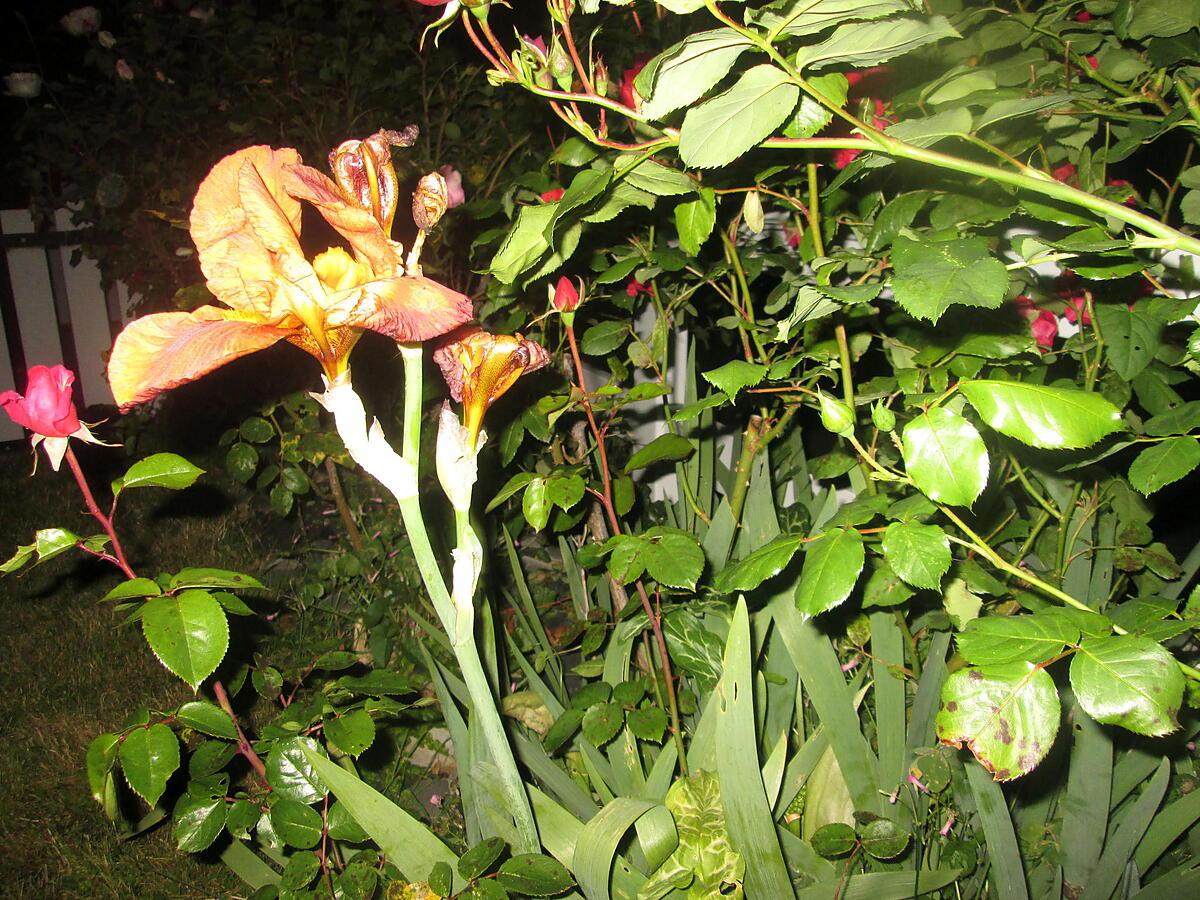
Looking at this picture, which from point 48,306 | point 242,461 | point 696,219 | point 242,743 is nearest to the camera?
point 696,219

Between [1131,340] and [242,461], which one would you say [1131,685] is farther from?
[242,461]

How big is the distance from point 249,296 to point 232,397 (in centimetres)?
237

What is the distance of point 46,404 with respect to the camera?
34.3 inches

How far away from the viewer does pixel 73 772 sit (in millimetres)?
1935

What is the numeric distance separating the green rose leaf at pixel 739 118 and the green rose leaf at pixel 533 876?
2.40ft

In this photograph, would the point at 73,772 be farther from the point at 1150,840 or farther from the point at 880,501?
the point at 1150,840

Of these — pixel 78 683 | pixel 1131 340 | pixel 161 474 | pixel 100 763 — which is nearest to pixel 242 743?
pixel 100 763

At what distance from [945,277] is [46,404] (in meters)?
0.92

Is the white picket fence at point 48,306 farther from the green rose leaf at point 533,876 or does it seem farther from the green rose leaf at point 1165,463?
the green rose leaf at point 1165,463

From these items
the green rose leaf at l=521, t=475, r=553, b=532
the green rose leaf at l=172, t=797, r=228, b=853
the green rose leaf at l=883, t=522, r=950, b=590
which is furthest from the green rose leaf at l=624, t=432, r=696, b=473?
the green rose leaf at l=172, t=797, r=228, b=853

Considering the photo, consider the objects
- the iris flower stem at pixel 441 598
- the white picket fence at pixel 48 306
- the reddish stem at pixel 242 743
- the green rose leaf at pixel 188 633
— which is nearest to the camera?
the iris flower stem at pixel 441 598

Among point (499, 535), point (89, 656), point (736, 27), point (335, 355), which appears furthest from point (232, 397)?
point (736, 27)

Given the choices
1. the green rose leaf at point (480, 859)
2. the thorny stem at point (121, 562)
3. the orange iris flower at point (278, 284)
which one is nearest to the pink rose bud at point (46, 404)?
the thorny stem at point (121, 562)

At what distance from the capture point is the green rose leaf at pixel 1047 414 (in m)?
0.58
